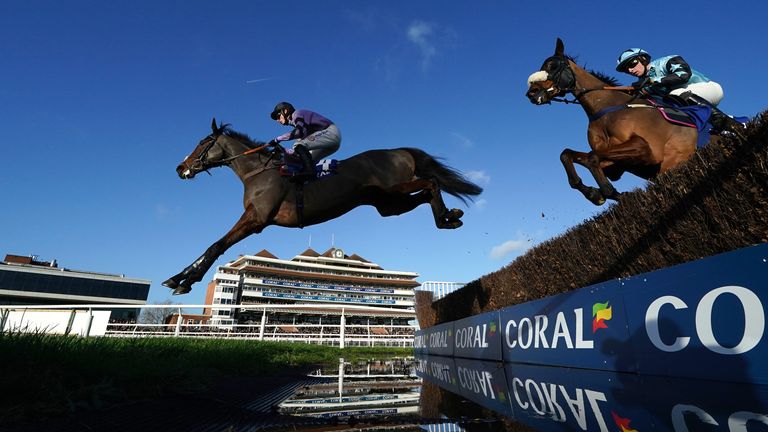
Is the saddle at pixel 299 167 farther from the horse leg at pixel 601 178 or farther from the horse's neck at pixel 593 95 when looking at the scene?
the horse's neck at pixel 593 95

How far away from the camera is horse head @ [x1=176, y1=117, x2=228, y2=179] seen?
17.1 ft

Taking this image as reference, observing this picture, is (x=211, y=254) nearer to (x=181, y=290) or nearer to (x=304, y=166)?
Answer: (x=181, y=290)

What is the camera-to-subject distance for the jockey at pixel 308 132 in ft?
15.5

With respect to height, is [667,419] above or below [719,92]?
below

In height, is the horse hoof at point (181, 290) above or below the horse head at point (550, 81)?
below

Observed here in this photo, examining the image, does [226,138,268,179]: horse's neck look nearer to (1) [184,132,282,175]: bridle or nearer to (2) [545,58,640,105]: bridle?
(1) [184,132,282,175]: bridle

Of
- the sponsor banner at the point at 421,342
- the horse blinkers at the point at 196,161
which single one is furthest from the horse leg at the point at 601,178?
the sponsor banner at the point at 421,342

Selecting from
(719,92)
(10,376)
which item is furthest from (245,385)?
(719,92)

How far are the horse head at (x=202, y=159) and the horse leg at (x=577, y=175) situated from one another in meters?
4.26

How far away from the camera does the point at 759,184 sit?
9.34ft

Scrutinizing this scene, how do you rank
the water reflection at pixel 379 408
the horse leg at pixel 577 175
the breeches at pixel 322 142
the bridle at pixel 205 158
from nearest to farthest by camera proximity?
the water reflection at pixel 379 408, the horse leg at pixel 577 175, the breeches at pixel 322 142, the bridle at pixel 205 158

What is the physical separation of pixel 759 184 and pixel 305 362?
712cm

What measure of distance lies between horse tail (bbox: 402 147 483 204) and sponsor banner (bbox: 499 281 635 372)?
1.55 metres

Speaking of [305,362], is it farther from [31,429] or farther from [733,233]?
[733,233]
